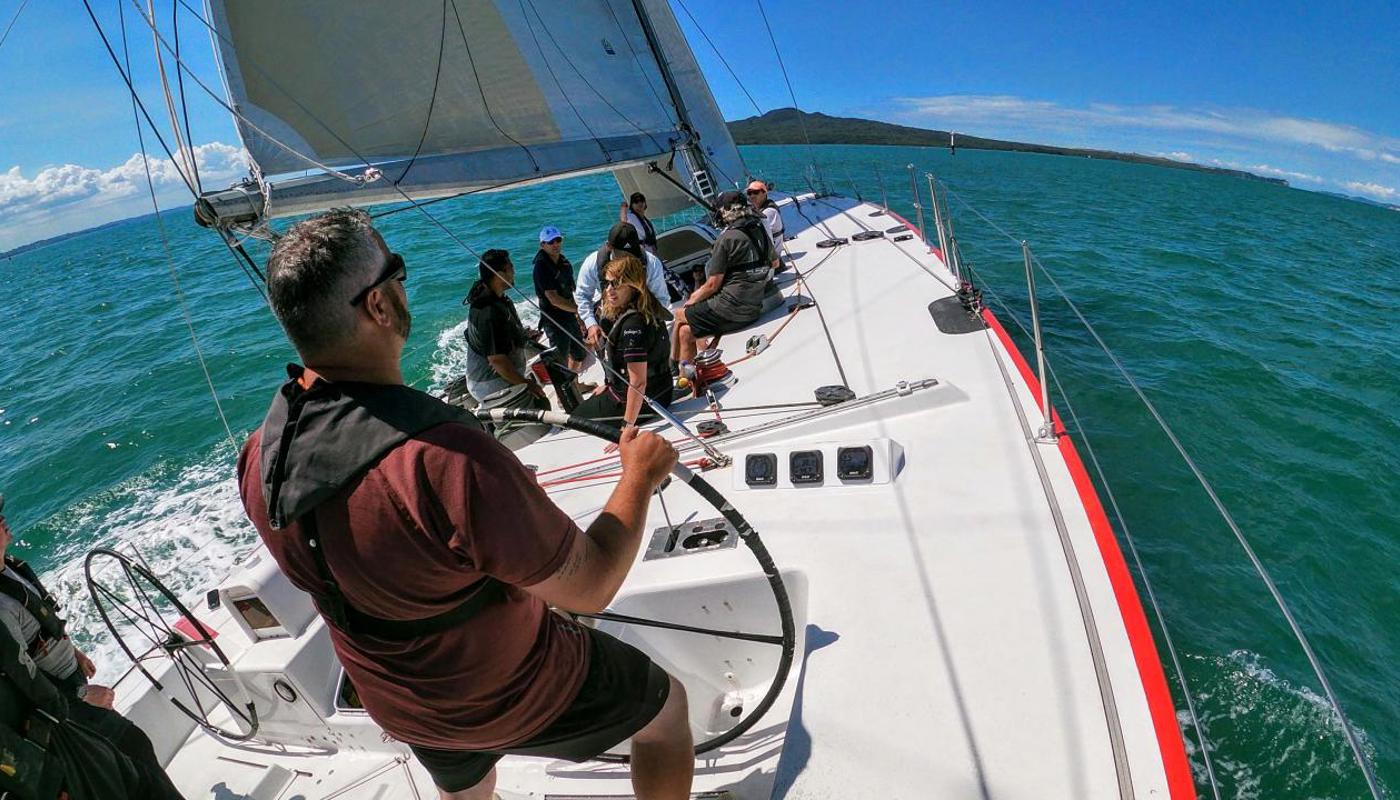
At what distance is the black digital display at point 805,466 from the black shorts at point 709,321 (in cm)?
253

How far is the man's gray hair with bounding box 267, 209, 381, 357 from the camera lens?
2.96ft

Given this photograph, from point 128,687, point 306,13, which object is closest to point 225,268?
point 306,13

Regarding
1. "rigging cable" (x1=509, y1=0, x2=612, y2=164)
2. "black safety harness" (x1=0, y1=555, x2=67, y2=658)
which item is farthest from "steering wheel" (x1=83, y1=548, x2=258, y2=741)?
"rigging cable" (x1=509, y1=0, x2=612, y2=164)

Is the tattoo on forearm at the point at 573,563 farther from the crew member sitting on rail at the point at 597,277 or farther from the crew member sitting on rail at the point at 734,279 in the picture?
the crew member sitting on rail at the point at 734,279

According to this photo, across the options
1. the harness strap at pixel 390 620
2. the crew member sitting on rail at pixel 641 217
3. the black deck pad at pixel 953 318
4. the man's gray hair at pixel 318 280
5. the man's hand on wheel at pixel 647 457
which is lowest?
the harness strap at pixel 390 620

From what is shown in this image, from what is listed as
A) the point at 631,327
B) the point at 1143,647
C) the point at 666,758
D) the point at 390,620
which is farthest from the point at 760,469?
the point at 390,620

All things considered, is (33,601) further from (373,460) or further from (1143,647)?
(1143,647)

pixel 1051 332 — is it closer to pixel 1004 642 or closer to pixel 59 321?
pixel 1004 642

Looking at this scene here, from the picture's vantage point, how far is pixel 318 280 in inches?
35.8

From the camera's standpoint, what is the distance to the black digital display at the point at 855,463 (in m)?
2.79

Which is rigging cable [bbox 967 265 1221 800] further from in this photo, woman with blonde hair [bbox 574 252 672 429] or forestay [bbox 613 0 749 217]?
forestay [bbox 613 0 749 217]

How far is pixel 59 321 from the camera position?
17.0 meters

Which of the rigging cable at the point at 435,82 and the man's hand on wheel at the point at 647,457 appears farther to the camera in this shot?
the rigging cable at the point at 435,82

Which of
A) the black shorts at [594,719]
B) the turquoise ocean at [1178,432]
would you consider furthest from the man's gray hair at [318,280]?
the turquoise ocean at [1178,432]
